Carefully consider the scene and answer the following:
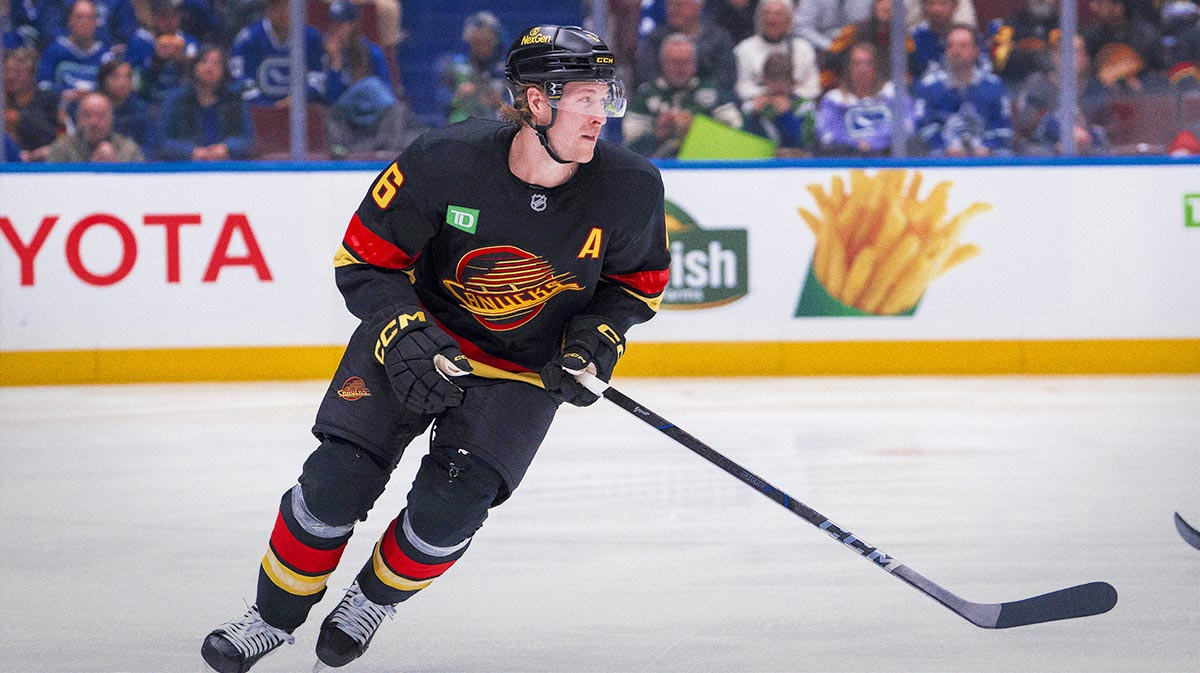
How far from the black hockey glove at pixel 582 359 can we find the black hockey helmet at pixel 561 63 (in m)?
0.35

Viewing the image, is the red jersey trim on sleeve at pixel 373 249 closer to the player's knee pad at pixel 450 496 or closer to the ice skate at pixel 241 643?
the player's knee pad at pixel 450 496

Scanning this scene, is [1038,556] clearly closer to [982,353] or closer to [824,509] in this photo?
[824,509]

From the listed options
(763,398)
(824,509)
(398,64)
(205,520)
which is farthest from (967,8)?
(205,520)

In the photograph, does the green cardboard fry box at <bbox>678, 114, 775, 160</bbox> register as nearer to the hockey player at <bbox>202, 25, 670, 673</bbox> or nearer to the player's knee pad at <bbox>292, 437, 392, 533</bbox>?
the hockey player at <bbox>202, 25, 670, 673</bbox>

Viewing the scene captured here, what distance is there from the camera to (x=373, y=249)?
2471 millimetres

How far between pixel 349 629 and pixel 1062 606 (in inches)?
46.4

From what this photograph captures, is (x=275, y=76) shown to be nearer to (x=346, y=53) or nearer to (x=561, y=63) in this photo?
(x=346, y=53)

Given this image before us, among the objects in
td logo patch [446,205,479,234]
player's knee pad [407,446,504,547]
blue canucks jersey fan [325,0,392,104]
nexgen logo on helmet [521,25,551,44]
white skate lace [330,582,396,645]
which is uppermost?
nexgen logo on helmet [521,25,551,44]

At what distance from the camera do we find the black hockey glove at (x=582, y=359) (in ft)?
8.11

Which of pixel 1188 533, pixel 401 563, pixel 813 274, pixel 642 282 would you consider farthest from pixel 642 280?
pixel 813 274

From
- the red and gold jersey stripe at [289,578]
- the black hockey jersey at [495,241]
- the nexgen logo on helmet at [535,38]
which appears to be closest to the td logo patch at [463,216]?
the black hockey jersey at [495,241]

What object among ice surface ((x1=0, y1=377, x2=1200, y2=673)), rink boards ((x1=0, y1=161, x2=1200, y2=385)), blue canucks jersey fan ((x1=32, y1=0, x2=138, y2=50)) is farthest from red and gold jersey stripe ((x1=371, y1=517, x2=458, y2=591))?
blue canucks jersey fan ((x1=32, y1=0, x2=138, y2=50))

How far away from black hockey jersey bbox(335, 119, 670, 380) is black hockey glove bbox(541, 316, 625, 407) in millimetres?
52

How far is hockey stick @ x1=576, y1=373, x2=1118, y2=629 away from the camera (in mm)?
2609
